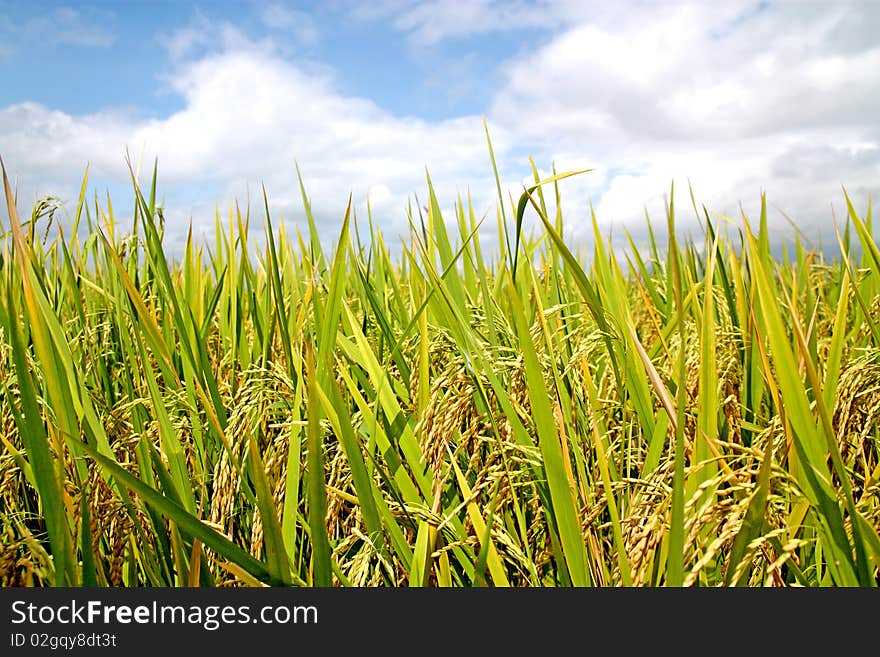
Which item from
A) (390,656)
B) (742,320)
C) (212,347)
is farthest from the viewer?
(212,347)

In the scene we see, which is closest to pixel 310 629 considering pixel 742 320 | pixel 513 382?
Result: pixel 513 382

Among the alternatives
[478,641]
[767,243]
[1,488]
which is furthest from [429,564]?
[767,243]

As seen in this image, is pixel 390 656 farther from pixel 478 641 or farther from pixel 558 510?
pixel 558 510

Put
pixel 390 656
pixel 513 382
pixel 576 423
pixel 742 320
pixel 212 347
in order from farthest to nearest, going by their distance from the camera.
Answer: pixel 212 347, pixel 742 320, pixel 576 423, pixel 513 382, pixel 390 656

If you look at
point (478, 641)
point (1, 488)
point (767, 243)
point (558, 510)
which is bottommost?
point (478, 641)

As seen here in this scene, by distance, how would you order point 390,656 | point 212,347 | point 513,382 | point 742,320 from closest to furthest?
point 390,656, point 513,382, point 742,320, point 212,347

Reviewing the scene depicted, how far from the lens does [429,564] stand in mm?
897

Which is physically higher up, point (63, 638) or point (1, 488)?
point (1, 488)

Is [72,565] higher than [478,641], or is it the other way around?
[72,565]

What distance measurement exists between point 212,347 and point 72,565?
1219mm

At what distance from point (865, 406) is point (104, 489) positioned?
1.59 metres

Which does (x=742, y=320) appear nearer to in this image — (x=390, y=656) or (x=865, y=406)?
(x=865, y=406)

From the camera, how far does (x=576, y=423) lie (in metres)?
1.23

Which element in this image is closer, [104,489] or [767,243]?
[104,489]
